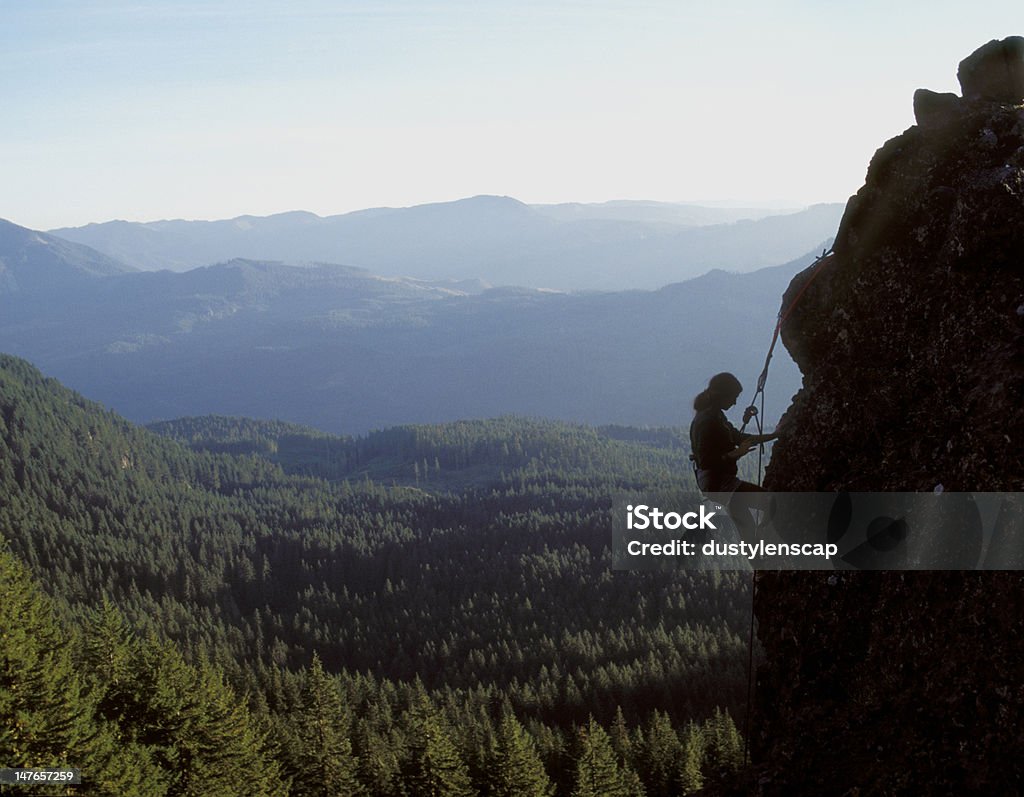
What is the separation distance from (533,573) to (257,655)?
1944 inches

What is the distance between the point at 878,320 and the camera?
43.2 ft

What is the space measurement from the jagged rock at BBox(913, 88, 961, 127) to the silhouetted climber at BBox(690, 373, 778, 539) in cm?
535

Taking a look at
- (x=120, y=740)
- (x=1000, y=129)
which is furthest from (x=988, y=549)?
(x=120, y=740)

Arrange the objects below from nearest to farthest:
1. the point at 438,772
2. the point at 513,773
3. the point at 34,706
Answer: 1. the point at 34,706
2. the point at 438,772
3. the point at 513,773

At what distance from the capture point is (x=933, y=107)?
1405cm

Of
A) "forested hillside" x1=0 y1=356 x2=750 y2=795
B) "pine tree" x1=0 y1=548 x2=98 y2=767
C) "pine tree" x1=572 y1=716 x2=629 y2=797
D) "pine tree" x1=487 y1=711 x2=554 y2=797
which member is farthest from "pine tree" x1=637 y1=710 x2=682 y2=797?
"pine tree" x1=0 y1=548 x2=98 y2=767

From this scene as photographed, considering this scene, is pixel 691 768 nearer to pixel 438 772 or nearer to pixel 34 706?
pixel 438 772

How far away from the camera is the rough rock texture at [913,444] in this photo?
10227 mm

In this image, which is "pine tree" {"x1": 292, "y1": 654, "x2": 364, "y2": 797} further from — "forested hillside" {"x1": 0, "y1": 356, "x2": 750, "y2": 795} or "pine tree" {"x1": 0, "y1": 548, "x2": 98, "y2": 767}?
"pine tree" {"x1": 0, "y1": 548, "x2": 98, "y2": 767}

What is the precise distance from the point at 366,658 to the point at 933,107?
118 meters

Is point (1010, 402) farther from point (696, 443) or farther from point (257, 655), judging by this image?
point (257, 655)

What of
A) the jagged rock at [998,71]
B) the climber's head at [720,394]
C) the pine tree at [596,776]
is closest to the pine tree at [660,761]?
the pine tree at [596,776]

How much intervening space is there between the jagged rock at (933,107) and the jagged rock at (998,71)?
1.20 feet

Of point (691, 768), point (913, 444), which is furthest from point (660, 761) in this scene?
point (913, 444)
